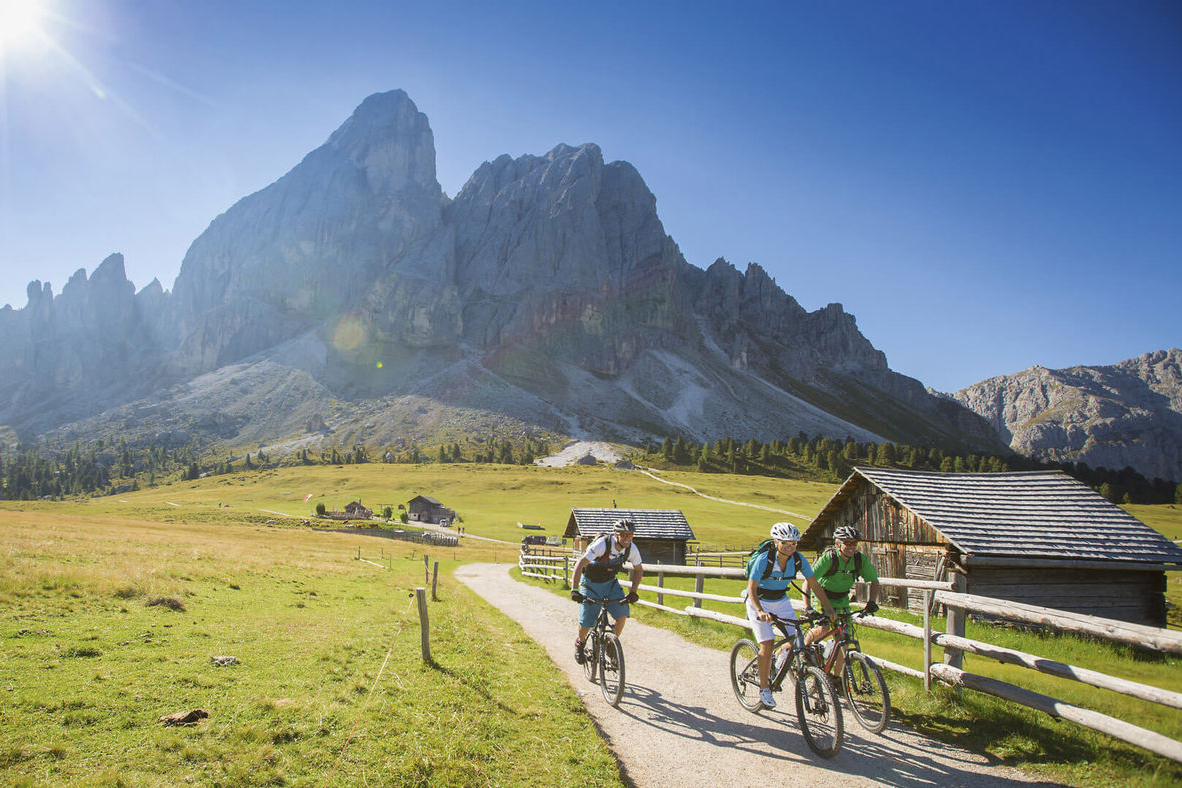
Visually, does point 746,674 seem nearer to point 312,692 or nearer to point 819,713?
point 819,713

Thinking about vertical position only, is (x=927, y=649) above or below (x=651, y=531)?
above

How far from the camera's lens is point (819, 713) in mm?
7398

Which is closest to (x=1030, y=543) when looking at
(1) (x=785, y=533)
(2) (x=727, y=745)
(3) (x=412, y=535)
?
(1) (x=785, y=533)

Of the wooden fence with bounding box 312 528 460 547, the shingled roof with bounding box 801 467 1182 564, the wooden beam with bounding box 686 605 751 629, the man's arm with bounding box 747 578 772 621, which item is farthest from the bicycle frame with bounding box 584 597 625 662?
the wooden fence with bounding box 312 528 460 547

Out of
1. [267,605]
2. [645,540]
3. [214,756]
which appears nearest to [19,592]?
[267,605]

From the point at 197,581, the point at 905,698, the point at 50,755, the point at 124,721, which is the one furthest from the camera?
the point at 197,581

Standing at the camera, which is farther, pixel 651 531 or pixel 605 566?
pixel 651 531

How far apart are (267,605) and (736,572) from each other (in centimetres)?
1327

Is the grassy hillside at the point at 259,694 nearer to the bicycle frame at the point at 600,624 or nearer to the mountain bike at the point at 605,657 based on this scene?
the mountain bike at the point at 605,657

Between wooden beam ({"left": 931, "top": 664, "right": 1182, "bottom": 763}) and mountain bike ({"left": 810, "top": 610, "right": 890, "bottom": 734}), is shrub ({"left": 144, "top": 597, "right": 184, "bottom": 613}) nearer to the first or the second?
mountain bike ({"left": 810, "top": 610, "right": 890, "bottom": 734})

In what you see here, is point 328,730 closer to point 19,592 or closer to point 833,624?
point 833,624

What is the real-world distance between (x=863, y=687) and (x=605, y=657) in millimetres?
3884

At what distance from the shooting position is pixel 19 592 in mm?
14062

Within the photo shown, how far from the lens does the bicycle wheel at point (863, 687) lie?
8.22 m
